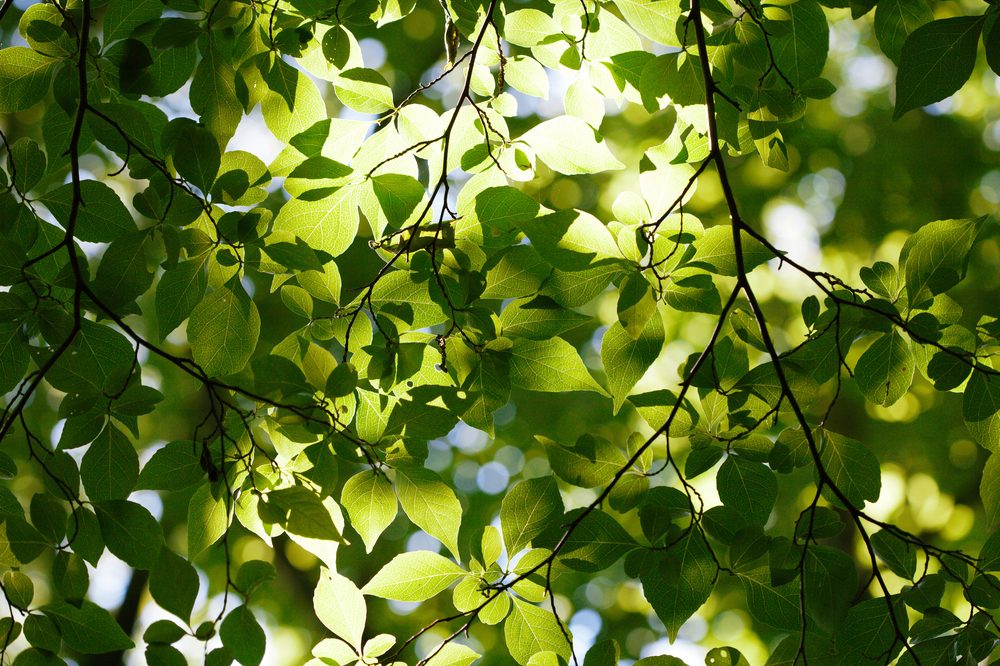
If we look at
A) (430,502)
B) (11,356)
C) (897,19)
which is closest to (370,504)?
(430,502)

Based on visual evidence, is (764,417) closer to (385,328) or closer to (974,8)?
(385,328)

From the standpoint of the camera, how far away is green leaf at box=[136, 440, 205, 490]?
111cm

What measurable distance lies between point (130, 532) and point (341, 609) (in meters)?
0.33

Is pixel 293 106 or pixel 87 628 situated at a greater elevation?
pixel 293 106

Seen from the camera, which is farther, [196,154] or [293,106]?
[293,106]

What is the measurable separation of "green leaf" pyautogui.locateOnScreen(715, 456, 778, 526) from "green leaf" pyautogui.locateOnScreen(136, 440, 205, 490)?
2.61 feet

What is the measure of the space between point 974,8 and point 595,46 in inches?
248

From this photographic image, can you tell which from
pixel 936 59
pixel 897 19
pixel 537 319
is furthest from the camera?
pixel 897 19

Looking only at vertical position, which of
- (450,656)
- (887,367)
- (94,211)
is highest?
(94,211)

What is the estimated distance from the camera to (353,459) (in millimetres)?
1108

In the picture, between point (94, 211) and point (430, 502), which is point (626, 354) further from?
point (94, 211)

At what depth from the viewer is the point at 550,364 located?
1166 mm

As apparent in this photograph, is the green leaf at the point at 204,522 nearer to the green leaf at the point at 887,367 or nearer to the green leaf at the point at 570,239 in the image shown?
the green leaf at the point at 570,239

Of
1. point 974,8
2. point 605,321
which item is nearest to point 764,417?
point 605,321
